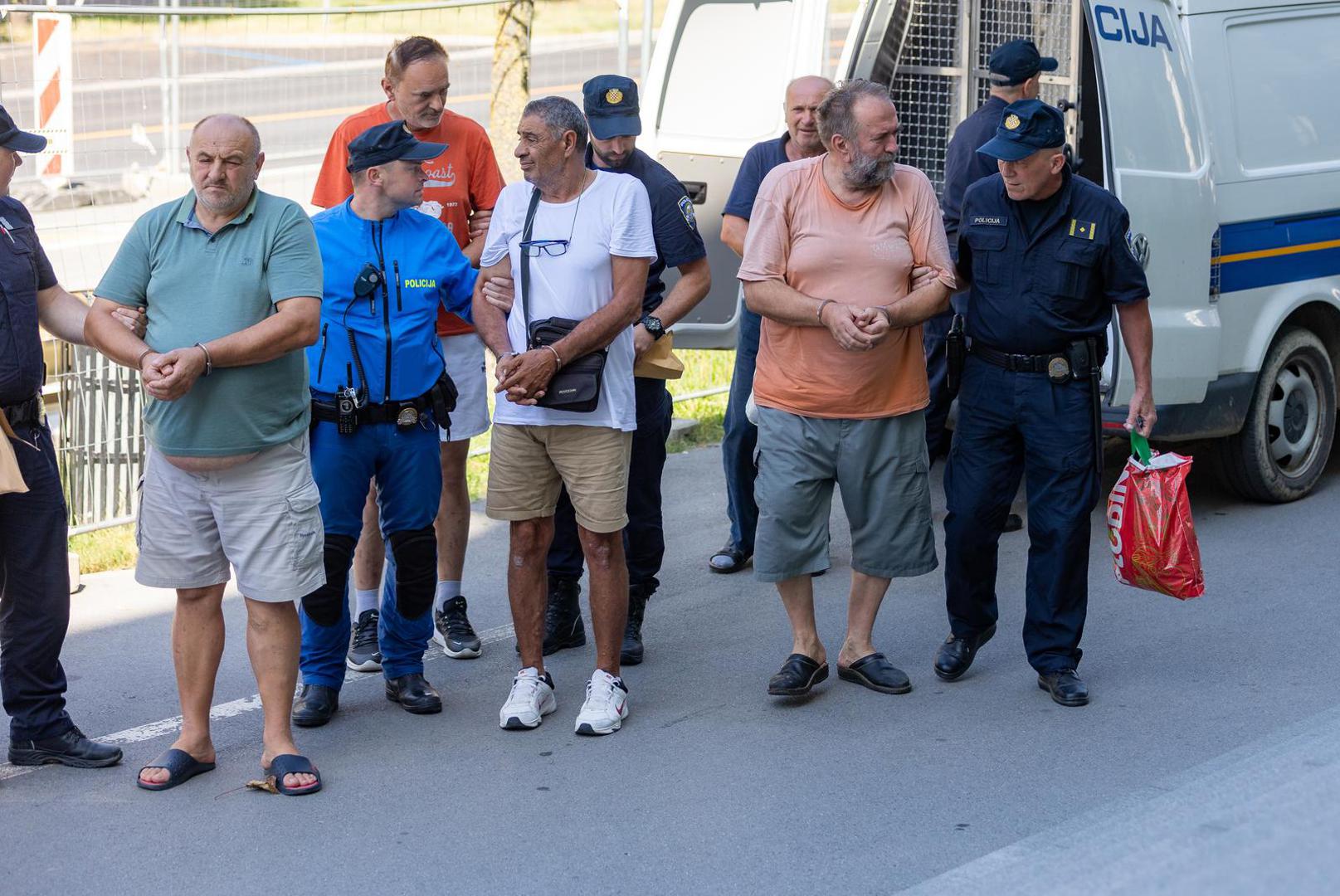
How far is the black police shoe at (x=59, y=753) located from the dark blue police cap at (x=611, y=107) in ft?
8.22

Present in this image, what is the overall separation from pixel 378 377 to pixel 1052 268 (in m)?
2.11

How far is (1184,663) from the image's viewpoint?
538 cm

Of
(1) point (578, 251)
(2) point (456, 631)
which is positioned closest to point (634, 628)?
(2) point (456, 631)

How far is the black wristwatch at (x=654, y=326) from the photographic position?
529 centimetres

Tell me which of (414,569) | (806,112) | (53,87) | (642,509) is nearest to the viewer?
(414,569)

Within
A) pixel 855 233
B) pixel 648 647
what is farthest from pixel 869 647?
pixel 855 233

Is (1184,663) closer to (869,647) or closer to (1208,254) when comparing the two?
(869,647)

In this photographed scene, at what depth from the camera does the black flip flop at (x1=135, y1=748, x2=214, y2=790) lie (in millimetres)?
4465

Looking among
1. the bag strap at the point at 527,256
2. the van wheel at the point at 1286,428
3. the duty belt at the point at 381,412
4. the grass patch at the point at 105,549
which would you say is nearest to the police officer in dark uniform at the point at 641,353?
the bag strap at the point at 527,256

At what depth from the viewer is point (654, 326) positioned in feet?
17.4

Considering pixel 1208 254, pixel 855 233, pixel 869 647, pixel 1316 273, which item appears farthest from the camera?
pixel 1316 273

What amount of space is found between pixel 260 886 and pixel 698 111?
17.6 ft

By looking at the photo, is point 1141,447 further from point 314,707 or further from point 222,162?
point 222,162

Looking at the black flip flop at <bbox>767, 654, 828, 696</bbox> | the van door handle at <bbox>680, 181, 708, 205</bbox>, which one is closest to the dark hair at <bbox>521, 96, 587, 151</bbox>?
the black flip flop at <bbox>767, 654, 828, 696</bbox>
